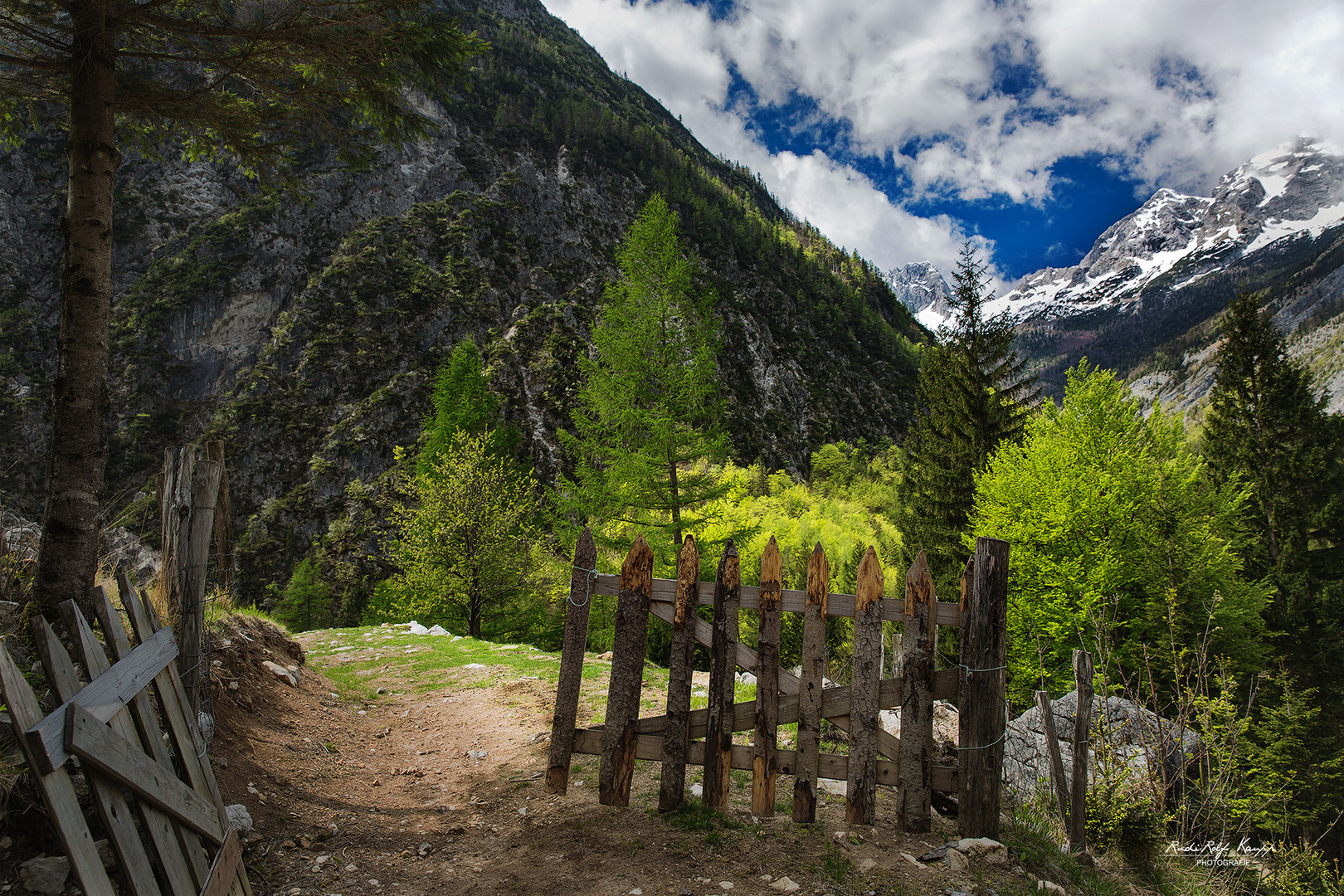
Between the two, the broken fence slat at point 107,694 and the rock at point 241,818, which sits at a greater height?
the broken fence slat at point 107,694

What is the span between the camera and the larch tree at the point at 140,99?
12.7 feet

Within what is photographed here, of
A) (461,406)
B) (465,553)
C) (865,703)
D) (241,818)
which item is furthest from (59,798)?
(461,406)

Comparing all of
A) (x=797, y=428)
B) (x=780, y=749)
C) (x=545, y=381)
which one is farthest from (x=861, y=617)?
(x=797, y=428)

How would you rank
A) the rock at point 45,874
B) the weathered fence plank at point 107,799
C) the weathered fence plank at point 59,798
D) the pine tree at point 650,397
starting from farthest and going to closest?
the pine tree at point 650,397 → the rock at point 45,874 → the weathered fence plank at point 107,799 → the weathered fence plank at point 59,798

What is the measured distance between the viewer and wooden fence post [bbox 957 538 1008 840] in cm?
388

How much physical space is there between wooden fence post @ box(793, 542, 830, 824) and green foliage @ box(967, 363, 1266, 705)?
1188 centimetres

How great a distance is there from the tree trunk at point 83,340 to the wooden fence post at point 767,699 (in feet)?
15.2

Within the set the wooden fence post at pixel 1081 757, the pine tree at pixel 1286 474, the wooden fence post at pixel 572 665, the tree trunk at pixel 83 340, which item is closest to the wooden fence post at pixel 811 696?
the wooden fence post at pixel 572 665

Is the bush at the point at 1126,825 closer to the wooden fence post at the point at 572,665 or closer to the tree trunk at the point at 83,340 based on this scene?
the wooden fence post at the point at 572,665

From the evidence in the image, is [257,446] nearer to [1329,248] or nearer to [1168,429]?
[1168,429]

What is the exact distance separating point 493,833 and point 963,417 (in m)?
19.8

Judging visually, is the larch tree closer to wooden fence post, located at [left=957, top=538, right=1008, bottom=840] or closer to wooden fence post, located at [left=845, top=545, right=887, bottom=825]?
wooden fence post, located at [left=845, top=545, right=887, bottom=825]

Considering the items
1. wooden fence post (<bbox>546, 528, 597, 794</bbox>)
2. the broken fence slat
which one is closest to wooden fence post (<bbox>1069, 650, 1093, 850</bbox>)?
wooden fence post (<bbox>546, 528, 597, 794</bbox>)

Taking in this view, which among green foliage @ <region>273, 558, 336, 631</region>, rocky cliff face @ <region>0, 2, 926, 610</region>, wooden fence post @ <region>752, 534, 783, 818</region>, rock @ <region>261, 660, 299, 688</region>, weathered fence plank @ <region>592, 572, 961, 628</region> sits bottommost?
green foliage @ <region>273, 558, 336, 631</region>
